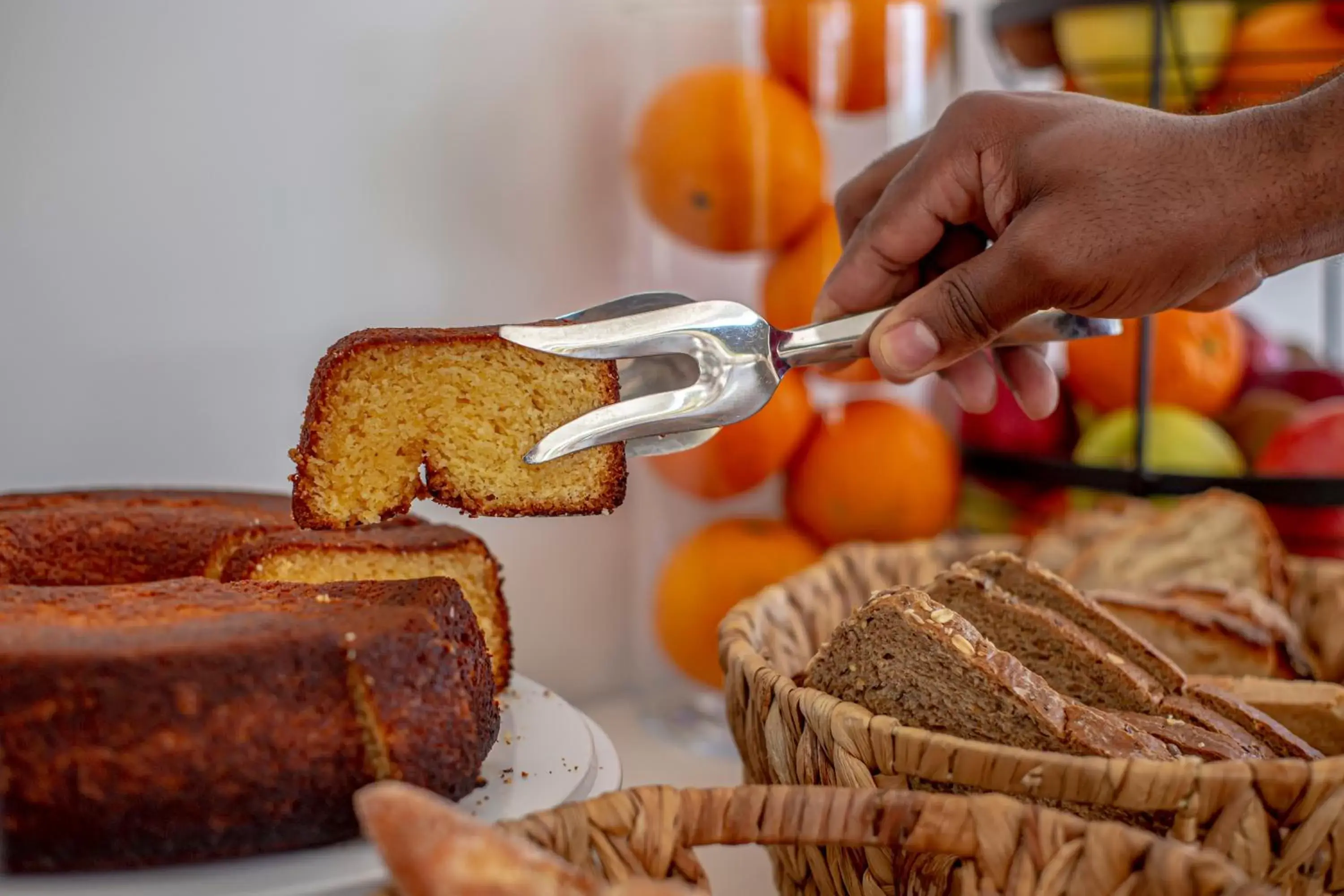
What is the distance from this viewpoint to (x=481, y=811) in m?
0.61

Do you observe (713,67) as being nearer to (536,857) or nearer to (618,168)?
(618,168)

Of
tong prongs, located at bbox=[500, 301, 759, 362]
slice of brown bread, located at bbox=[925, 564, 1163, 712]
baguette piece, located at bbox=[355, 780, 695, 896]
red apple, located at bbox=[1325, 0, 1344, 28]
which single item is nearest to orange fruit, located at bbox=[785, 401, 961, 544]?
slice of brown bread, located at bbox=[925, 564, 1163, 712]

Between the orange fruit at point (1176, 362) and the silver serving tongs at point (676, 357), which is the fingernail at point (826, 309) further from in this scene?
the orange fruit at point (1176, 362)

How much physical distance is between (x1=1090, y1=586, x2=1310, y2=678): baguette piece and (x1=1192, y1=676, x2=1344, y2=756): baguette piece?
0.29 ft

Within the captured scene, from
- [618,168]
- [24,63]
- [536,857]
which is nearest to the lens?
[536,857]

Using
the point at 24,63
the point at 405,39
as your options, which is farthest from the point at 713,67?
the point at 24,63

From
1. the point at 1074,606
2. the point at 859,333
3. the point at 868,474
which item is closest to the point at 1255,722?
the point at 1074,606

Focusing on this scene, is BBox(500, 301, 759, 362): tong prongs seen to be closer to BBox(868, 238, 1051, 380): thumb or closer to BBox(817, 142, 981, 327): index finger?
BBox(868, 238, 1051, 380): thumb

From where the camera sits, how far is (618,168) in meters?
1.21

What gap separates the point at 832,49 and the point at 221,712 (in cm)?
79

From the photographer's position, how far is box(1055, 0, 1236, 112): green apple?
3.87 feet

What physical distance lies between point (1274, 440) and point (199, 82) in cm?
105

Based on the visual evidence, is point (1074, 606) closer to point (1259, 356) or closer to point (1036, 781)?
point (1036, 781)

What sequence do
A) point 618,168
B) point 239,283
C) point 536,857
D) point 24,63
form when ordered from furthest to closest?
point 618,168, point 239,283, point 24,63, point 536,857
